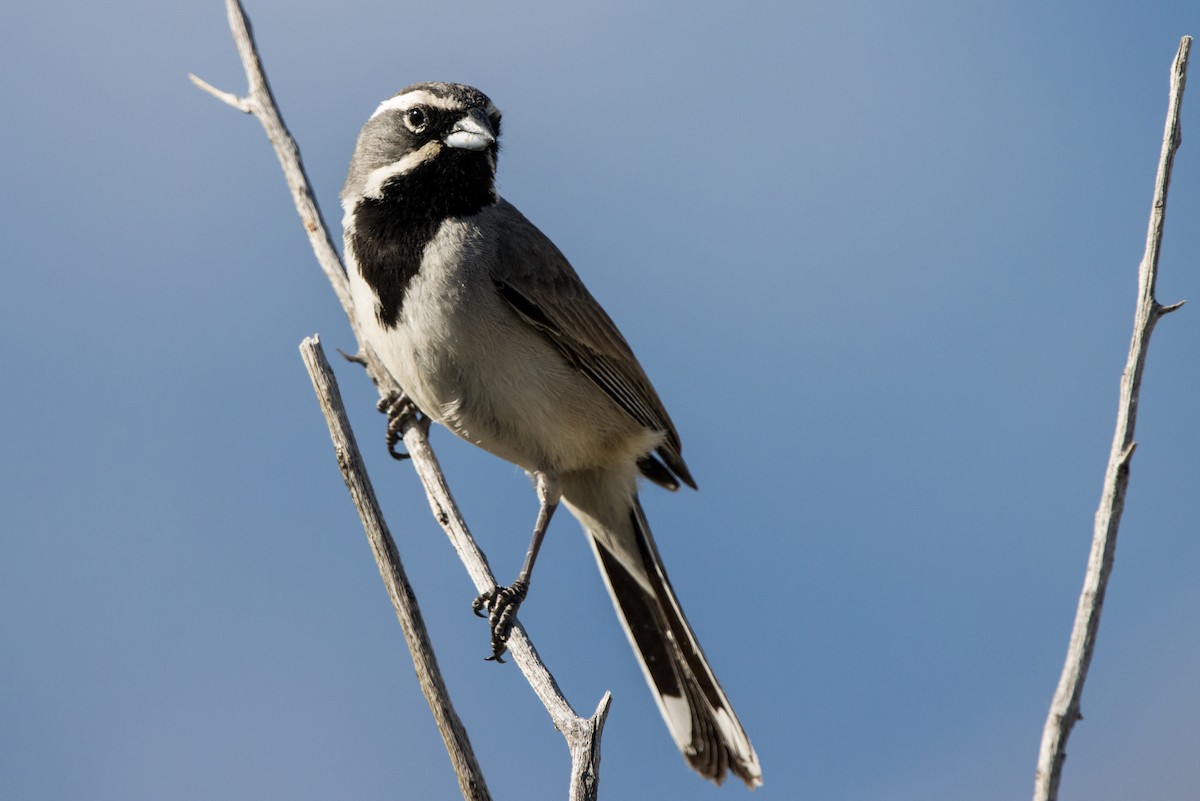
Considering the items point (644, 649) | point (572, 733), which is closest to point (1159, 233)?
point (572, 733)

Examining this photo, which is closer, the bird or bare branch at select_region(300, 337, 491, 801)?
bare branch at select_region(300, 337, 491, 801)

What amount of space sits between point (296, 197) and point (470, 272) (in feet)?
2.63

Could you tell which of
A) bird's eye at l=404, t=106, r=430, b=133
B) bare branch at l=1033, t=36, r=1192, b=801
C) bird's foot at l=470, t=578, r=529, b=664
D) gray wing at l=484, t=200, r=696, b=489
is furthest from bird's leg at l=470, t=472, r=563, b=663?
bare branch at l=1033, t=36, r=1192, b=801

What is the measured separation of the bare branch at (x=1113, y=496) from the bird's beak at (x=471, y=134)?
3.01 m

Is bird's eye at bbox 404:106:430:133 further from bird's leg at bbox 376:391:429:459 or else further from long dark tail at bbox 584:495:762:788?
long dark tail at bbox 584:495:762:788

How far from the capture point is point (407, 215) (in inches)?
189

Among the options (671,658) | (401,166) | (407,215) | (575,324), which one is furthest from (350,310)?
(671,658)

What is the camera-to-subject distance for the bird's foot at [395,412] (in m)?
5.23

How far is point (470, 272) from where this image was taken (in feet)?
15.6

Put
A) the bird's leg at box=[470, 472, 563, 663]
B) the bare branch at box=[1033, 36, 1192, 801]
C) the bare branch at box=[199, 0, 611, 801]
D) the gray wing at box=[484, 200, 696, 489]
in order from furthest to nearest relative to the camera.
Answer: the gray wing at box=[484, 200, 696, 489], the bird's leg at box=[470, 472, 563, 663], the bare branch at box=[199, 0, 611, 801], the bare branch at box=[1033, 36, 1192, 801]

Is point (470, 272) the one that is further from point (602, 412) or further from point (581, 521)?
point (581, 521)

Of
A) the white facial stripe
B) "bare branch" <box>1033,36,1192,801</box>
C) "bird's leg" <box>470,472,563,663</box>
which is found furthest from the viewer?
the white facial stripe

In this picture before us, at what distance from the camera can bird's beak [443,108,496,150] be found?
4828 millimetres

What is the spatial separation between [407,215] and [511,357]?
72 cm
